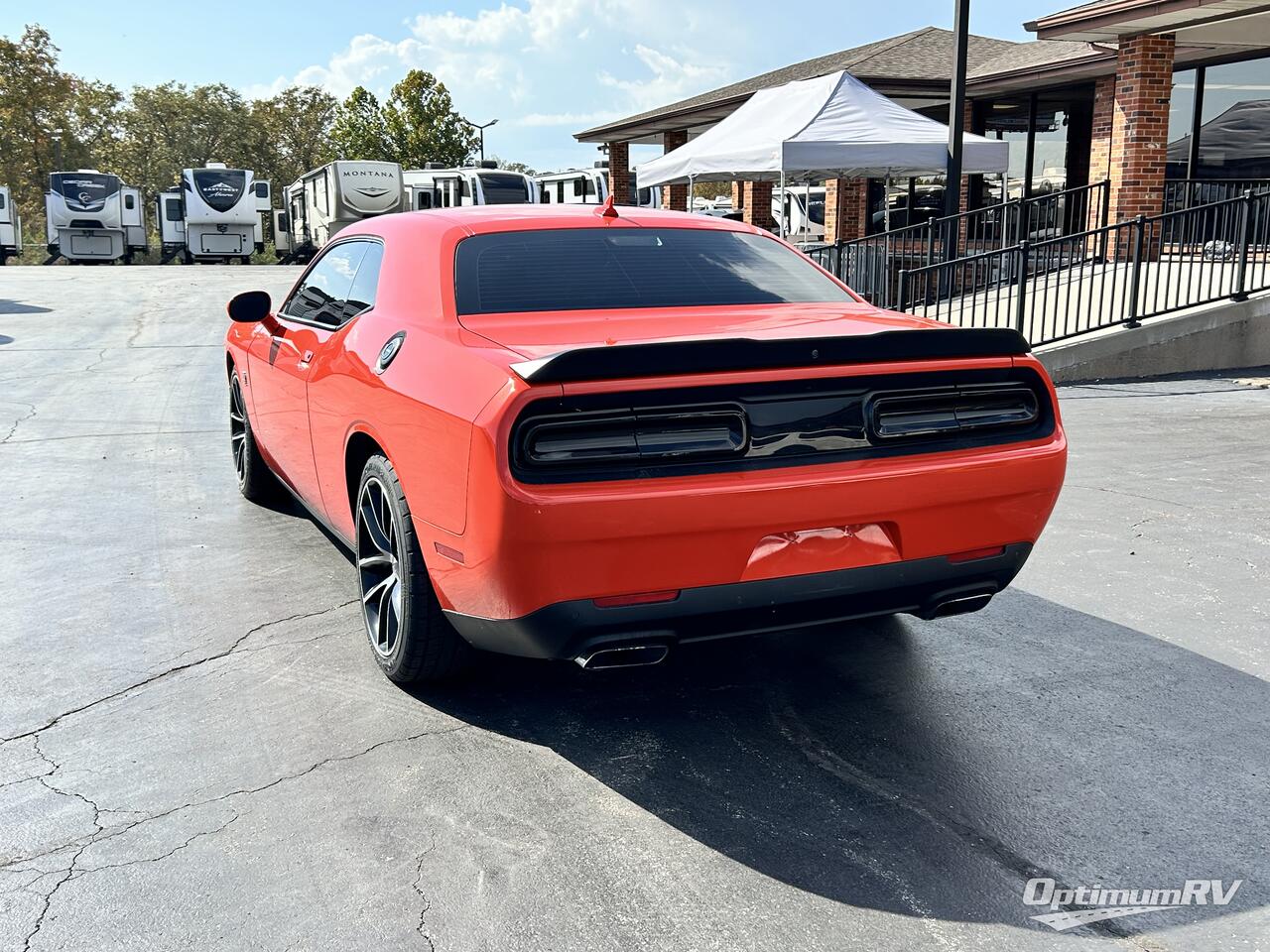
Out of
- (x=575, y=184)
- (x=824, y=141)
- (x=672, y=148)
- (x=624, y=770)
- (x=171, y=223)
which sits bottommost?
(x=624, y=770)

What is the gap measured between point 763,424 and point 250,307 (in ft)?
10.6

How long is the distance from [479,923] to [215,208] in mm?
41423

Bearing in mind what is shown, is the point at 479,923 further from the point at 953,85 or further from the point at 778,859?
the point at 953,85

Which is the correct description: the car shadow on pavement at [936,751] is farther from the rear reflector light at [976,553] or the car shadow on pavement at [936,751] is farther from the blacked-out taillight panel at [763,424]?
the blacked-out taillight panel at [763,424]

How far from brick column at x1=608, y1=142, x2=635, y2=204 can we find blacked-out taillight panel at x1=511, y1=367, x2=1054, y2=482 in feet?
104

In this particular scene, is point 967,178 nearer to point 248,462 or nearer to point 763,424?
point 248,462

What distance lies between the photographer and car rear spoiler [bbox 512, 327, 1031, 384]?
3.13 meters

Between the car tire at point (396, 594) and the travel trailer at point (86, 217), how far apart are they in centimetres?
4209

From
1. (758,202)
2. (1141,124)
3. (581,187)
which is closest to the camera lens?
(1141,124)

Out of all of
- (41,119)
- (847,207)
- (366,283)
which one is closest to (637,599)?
(366,283)

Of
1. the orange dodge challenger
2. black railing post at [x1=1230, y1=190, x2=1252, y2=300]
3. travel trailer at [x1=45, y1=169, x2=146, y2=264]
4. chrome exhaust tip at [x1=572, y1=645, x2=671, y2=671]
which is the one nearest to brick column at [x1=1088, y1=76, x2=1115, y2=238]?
black railing post at [x1=1230, y1=190, x2=1252, y2=300]

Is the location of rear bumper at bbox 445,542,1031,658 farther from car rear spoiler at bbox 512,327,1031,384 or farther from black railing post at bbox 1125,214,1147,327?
black railing post at bbox 1125,214,1147,327

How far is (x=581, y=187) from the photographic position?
3738 cm

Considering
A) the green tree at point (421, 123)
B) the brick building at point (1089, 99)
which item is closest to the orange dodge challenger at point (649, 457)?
the brick building at point (1089, 99)
